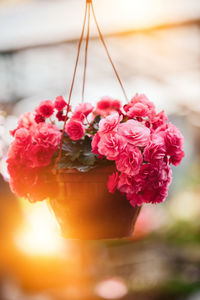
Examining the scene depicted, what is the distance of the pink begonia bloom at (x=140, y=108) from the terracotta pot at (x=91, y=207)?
157 mm

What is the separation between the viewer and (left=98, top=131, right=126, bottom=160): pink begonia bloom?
94 cm

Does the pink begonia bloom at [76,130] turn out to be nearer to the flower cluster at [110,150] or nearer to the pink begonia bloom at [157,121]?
the flower cluster at [110,150]

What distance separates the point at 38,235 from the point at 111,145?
265 centimetres

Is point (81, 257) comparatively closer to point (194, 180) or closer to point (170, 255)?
point (170, 255)

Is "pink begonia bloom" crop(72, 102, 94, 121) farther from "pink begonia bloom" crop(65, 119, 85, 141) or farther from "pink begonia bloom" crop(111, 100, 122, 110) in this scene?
"pink begonia bloom" crop(111, 100, 122, 110)

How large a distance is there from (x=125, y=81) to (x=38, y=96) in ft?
3.52

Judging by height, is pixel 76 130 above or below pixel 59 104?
below

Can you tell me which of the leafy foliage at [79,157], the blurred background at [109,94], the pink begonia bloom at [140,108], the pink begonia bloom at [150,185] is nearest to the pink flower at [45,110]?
the leafy foliage at [79,157]

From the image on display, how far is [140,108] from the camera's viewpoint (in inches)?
39.8

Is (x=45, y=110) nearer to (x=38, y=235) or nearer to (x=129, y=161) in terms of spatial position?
(x=129, y=161)

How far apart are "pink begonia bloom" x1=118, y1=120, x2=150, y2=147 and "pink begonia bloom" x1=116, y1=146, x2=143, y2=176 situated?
0.02m

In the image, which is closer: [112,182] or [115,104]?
[112,182]

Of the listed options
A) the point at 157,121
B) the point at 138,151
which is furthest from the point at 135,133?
the point at 157,121

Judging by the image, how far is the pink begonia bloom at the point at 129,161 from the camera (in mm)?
945
